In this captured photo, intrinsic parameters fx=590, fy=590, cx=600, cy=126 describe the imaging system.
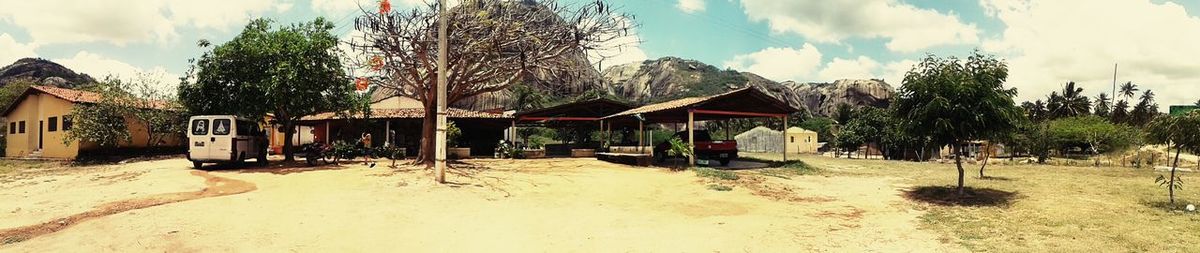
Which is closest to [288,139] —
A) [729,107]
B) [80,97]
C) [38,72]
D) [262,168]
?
[262,168]

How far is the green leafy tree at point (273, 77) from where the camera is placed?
1683cm

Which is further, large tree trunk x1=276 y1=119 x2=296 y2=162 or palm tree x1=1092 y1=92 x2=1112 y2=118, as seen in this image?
palm tree x1=1092 y1=92 x2=1112 y2=118

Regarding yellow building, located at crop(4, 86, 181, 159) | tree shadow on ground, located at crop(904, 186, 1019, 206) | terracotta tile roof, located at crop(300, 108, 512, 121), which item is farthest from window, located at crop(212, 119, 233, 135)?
tree shadow on ground, located at crop(904, 186, 1019, 206)

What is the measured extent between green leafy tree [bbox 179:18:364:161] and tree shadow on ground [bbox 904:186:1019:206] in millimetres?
15805

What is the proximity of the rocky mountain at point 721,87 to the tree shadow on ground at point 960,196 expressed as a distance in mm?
77165

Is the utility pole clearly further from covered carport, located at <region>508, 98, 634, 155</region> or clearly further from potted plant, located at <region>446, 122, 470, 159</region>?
covered carport, located at <region>508, 98, 634, 155</region>

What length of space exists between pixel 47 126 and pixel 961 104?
108ft

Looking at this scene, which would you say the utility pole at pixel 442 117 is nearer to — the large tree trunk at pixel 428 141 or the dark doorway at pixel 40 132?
the large tree trunk at pixel 428 141

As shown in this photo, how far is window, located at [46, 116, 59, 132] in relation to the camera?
79.4 feet

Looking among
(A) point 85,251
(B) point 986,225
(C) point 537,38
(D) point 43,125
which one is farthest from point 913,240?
(D) point 43,125

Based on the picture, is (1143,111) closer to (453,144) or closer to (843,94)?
(843,94)

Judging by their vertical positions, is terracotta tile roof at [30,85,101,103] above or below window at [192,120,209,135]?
above

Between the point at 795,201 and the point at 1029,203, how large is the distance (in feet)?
12.5

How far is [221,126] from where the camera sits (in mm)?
15742
